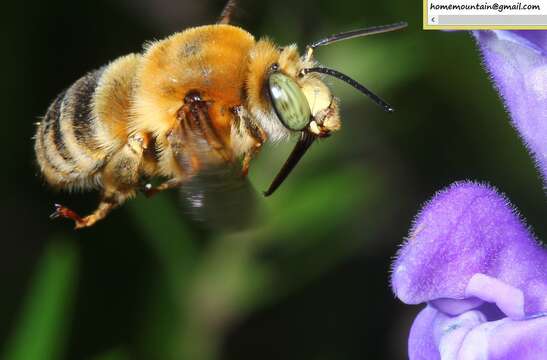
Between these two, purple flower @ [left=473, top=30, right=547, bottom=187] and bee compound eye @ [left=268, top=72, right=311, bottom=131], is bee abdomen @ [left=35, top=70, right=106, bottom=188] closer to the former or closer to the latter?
bee compound eye @ [left=268, top=72, right=311, bottom=131]

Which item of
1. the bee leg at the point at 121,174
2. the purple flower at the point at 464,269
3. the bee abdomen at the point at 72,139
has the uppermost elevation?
the bee abdomen at the point at 72,139

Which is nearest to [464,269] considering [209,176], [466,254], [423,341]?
[466,254]

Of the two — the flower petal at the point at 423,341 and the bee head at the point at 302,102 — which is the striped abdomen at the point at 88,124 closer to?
the bee head at the point at 302,102

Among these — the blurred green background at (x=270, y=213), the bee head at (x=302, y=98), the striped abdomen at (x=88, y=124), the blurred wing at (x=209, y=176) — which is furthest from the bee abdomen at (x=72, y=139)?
the blurred green background at (x=270, y=213)

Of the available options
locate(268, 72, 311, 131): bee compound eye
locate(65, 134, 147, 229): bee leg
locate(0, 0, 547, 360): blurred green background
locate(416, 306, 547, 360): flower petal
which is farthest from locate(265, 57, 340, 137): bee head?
locate(0, 0, 547, 360): blurred green background

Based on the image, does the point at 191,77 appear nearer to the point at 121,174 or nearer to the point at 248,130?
the point at 248,130

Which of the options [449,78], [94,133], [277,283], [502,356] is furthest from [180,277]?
[502,356]
